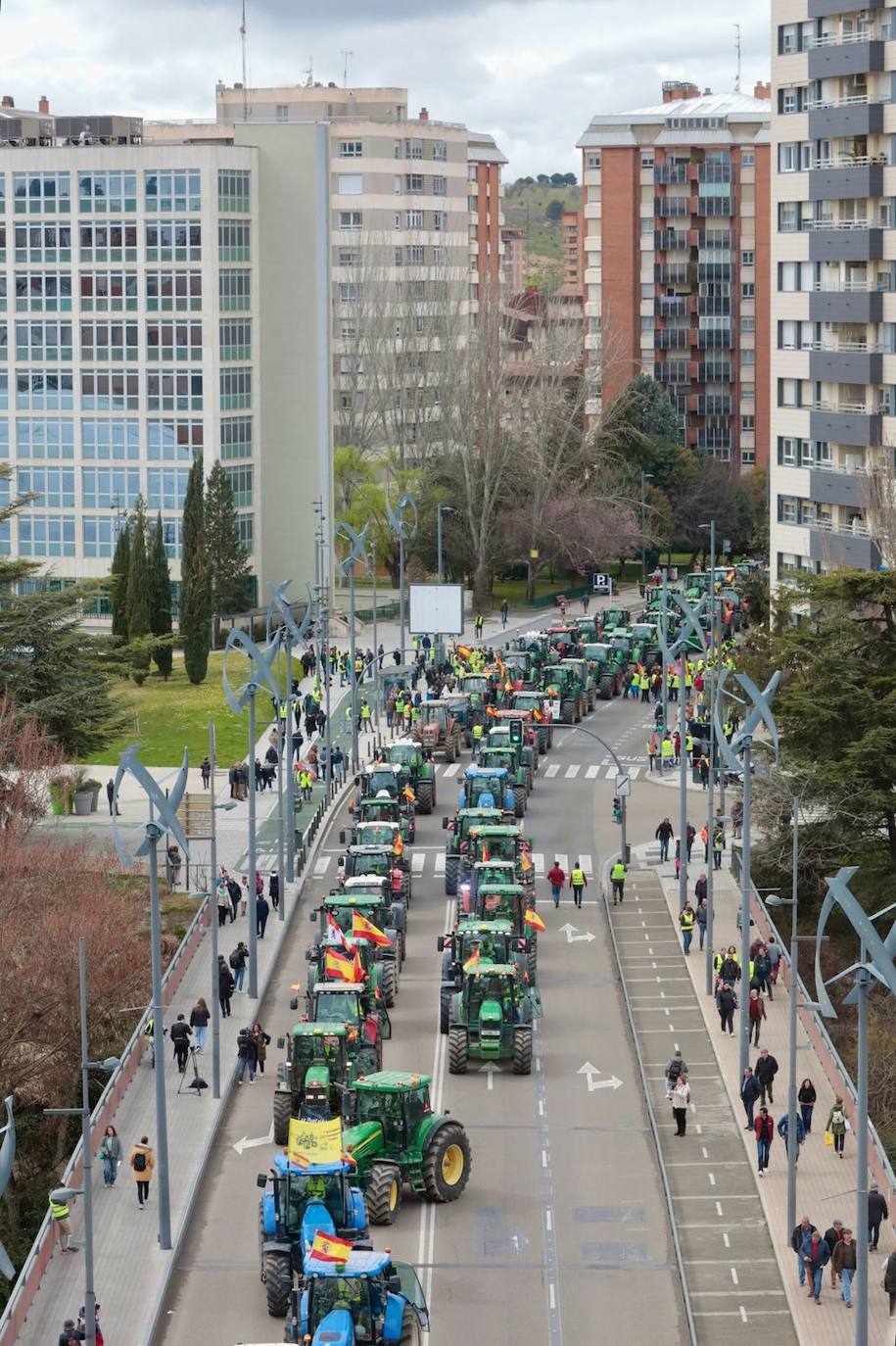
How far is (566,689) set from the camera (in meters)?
86.1

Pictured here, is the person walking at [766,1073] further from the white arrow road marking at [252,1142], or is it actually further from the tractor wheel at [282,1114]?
the white arrow road marking at [252,1142]

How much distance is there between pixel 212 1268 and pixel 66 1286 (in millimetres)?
2333

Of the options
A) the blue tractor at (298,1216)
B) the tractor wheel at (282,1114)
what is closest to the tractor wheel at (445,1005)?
the tractor wheel at (282,1114)

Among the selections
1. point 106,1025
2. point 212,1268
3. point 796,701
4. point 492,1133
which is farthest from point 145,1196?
point 796,701

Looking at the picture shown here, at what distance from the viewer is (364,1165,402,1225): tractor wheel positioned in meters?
36.6

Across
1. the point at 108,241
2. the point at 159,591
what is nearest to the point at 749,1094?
the point at 159,591

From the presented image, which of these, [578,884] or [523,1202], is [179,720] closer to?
[578,884]

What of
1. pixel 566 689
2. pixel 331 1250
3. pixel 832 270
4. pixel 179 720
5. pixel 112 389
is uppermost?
pixel 832 270

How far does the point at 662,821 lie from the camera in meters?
64.4

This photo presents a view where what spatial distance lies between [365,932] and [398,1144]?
10.9 metres

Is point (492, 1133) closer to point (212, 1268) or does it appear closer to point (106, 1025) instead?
point (212, 1268)

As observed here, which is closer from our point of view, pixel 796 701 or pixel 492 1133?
pixel 492 1133

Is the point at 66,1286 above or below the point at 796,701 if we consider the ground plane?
below

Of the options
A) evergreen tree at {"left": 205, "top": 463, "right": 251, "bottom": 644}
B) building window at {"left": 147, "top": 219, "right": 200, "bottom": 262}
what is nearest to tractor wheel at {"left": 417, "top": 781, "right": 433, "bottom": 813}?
evergreen tree at {"left": 205, "top": 463, "right": 251, "bottom": 644}
